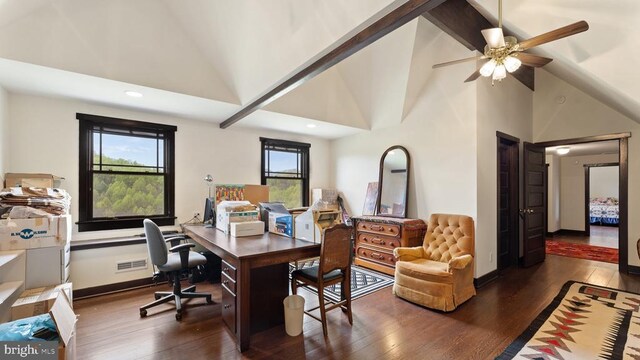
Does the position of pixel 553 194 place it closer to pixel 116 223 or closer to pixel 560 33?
pixel 560 33

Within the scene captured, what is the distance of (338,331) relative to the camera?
2.51 m

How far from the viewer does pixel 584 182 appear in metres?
7.47

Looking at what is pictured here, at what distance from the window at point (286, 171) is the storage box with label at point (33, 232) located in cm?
294

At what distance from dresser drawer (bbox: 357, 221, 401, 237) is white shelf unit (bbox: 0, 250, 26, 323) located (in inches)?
152

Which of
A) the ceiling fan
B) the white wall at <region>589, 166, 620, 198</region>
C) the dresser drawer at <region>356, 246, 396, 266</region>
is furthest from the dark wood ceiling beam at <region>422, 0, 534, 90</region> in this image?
the white wall at <region>589, 166, 620, 198</region>

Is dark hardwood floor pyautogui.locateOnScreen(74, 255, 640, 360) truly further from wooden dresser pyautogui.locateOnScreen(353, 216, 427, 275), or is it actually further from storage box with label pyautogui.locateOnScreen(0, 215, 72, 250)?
storage box with label pyautogui.locateOnScreen(0, 215, 72, 250)

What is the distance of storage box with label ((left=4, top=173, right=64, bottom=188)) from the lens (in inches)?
114

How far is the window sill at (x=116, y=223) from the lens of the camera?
349 cm

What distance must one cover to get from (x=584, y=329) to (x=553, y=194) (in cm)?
646

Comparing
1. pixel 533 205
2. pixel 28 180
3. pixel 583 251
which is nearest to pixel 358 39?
pixel 28 180


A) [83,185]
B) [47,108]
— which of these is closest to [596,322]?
[83,185]

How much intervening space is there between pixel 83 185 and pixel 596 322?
19.4 ft

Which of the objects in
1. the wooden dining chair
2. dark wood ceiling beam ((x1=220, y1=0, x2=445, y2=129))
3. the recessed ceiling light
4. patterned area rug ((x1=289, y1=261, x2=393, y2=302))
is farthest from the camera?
patterned area rug ((x1=289, y1=261, x2=393, y2=302))

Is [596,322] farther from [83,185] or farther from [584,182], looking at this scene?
[584,182]
